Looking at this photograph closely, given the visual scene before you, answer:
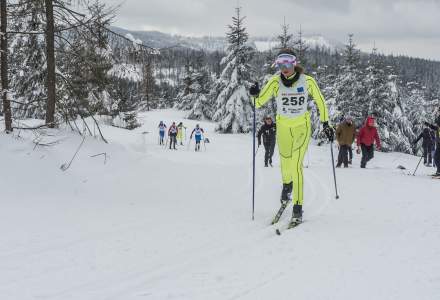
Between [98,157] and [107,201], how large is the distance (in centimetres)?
291

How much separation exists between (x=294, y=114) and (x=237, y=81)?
31971 mm

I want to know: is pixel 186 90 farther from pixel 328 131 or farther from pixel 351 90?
pixel 328 131

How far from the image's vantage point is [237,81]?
37.7 meters

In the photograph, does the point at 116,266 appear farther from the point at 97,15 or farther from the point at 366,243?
the point at 97,15

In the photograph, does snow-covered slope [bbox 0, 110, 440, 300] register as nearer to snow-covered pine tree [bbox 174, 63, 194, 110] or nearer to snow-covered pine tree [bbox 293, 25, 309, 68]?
snow-covered pine tree [bbox 293, 25, 309, 68]

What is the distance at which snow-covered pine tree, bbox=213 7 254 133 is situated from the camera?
3762cm

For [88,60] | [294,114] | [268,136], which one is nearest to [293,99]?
[294,114]

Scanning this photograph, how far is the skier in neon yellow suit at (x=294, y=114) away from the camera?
6160 millimetres

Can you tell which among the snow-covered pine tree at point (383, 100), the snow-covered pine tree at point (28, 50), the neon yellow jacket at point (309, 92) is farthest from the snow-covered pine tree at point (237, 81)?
the neon yellow jacket at point (309, 92)

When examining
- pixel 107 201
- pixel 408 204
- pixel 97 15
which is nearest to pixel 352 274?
pixel 408 204

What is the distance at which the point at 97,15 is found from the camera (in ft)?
34.3

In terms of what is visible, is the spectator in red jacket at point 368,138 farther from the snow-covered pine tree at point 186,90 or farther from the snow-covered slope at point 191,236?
the snow-covered pine tree at point 186,90

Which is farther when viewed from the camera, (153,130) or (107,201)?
(153,130)

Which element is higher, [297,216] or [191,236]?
[297,216]
